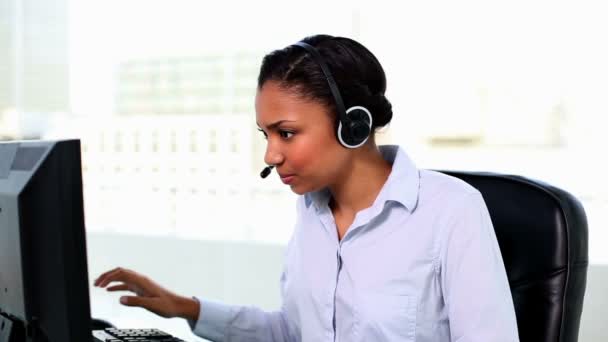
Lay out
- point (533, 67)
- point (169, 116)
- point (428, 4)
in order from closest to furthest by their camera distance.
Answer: point (428, 4)
point (533, 67)
point (169, 116)

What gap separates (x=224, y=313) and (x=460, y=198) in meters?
0.43

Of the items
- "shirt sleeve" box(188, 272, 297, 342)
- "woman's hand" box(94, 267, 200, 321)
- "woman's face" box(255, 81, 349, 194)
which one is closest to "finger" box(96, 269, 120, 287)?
"woman's hand" box(94, 267, 200, 321)

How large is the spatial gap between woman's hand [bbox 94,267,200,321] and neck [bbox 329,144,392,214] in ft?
0.99

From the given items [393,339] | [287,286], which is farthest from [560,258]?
[287,286]

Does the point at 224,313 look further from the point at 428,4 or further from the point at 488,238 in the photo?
the point at 428,4

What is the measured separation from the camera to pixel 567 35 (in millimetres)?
3258

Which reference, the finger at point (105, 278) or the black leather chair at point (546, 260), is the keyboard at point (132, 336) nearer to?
the finger at point (105, 278)

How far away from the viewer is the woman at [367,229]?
0.97 metres

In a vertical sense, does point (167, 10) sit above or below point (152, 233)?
above

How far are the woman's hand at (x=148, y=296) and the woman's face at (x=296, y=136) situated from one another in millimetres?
261

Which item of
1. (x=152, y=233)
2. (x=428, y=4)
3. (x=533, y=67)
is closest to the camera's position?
(x=152, y=233)

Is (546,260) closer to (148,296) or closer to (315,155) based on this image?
(315,155)

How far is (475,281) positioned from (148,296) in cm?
48

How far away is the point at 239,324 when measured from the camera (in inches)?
46.3
